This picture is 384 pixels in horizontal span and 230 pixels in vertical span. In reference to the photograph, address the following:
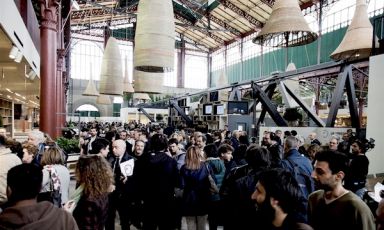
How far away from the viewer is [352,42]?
14.8ft

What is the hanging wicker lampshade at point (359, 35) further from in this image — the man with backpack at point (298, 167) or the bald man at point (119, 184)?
the bald man at point (119, 184)

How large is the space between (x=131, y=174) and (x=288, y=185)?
7.98ft

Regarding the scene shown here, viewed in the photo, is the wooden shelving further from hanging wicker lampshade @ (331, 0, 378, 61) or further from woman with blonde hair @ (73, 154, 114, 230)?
hanging wicker lampshade @ (331, 0, 378, 61)

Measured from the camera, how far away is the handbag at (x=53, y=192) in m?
2.72

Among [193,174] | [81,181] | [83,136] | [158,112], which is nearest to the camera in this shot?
[81,181]

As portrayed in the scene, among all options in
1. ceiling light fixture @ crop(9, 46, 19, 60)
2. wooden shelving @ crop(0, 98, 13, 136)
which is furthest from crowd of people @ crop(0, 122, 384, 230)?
wooden shelving @ crop(0, 98, 13, 136)

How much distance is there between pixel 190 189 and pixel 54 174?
4.67ft

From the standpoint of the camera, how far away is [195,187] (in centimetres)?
348

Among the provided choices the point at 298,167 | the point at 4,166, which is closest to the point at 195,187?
the point at 298,167

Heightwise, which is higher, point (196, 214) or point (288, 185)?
point (288, 185)

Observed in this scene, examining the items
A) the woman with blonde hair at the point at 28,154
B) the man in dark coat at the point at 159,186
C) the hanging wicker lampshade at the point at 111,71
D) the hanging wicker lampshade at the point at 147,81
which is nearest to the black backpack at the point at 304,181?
the man in dark coat at the point at 159,186

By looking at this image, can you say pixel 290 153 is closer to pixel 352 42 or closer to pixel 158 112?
pixel 352 42

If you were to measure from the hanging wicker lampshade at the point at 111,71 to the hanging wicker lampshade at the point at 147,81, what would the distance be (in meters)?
0.39

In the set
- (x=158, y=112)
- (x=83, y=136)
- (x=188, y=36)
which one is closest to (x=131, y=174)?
(x=83, y=136)
